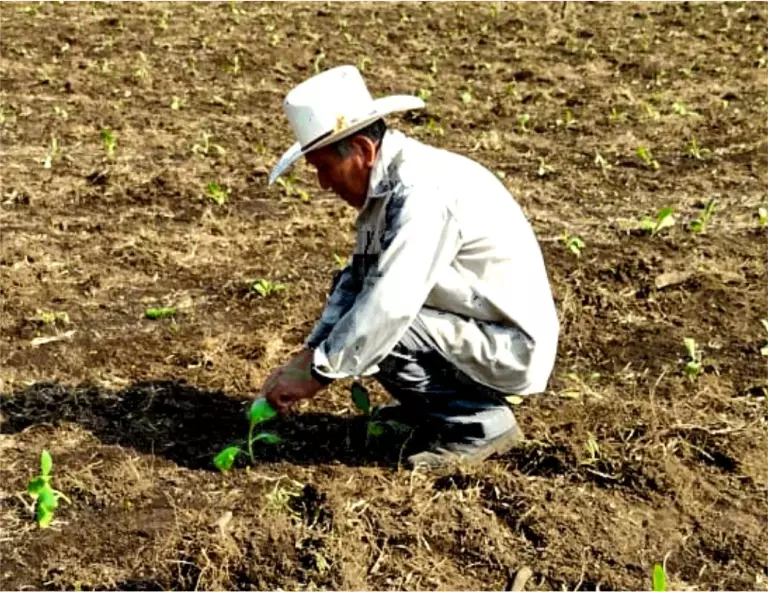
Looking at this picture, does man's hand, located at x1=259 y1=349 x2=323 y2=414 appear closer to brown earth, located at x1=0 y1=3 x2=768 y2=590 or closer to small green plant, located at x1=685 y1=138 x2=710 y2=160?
brown earth, located at x1=0 y1=3 x2=768 y2=590

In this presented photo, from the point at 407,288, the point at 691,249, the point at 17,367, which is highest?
the point at 407,288

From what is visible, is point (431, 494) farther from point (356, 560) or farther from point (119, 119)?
point (119, 119)

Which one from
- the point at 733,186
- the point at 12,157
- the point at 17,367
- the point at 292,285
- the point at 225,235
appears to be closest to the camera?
the point at 17,367

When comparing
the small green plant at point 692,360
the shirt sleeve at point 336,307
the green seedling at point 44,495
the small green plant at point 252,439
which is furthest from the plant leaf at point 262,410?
the small green plant at point 692,360

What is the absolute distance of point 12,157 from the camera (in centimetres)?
646

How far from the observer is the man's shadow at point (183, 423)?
346 cm

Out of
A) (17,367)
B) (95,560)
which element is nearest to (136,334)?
(17,367)

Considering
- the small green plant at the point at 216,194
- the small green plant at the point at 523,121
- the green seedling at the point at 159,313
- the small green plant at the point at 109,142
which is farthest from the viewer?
the small green plant at the point at 523,121

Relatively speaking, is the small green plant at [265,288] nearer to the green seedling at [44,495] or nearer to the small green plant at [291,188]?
the small green plant at [291,188]

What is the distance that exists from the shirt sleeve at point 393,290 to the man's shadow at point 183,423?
481 mm

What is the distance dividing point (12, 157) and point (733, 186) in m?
3.94

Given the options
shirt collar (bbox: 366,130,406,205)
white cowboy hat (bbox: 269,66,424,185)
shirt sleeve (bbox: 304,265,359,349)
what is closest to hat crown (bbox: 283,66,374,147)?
white cowboy hat (bbox: 269,66,424,185)

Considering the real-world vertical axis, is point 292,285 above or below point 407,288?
below

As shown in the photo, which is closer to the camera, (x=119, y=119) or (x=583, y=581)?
(x=583, y=581)
